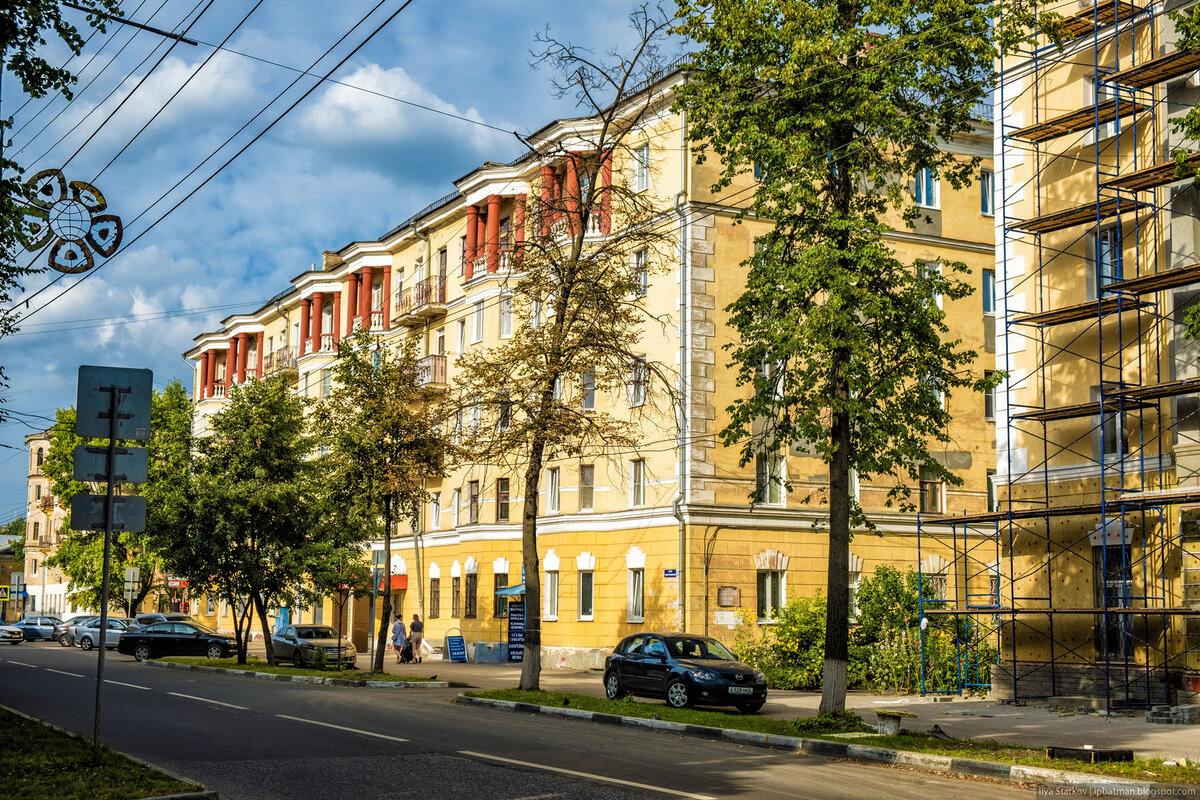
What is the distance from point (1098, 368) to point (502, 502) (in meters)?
24.6

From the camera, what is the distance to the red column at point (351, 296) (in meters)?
57.0

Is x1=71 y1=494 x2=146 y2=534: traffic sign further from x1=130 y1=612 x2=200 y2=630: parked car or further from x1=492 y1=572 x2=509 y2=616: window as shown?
x1=130 y1=612 x2=200 y2=630: parked car

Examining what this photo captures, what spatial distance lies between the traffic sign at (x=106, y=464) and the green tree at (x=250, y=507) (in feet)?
78.0

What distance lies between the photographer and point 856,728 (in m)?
18.2

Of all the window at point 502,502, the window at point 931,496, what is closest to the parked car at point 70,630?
the window at point 502,502

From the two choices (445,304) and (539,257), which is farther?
(445,304)

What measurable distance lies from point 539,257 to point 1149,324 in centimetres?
1210

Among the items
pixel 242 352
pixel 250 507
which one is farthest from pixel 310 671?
pixel 242 352

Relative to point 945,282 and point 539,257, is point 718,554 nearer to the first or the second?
point 539,257

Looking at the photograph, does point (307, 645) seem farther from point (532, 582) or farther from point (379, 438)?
point (532, 582)

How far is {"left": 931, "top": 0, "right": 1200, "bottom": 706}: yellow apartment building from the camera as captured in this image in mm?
21891

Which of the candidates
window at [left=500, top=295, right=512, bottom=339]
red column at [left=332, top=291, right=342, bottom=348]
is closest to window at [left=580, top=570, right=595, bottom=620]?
window at [left=500, top=295, right=512, bottom=339]

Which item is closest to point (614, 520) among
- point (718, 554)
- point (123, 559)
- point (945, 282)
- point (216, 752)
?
point (718, 554)

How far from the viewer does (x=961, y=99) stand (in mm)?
19641
